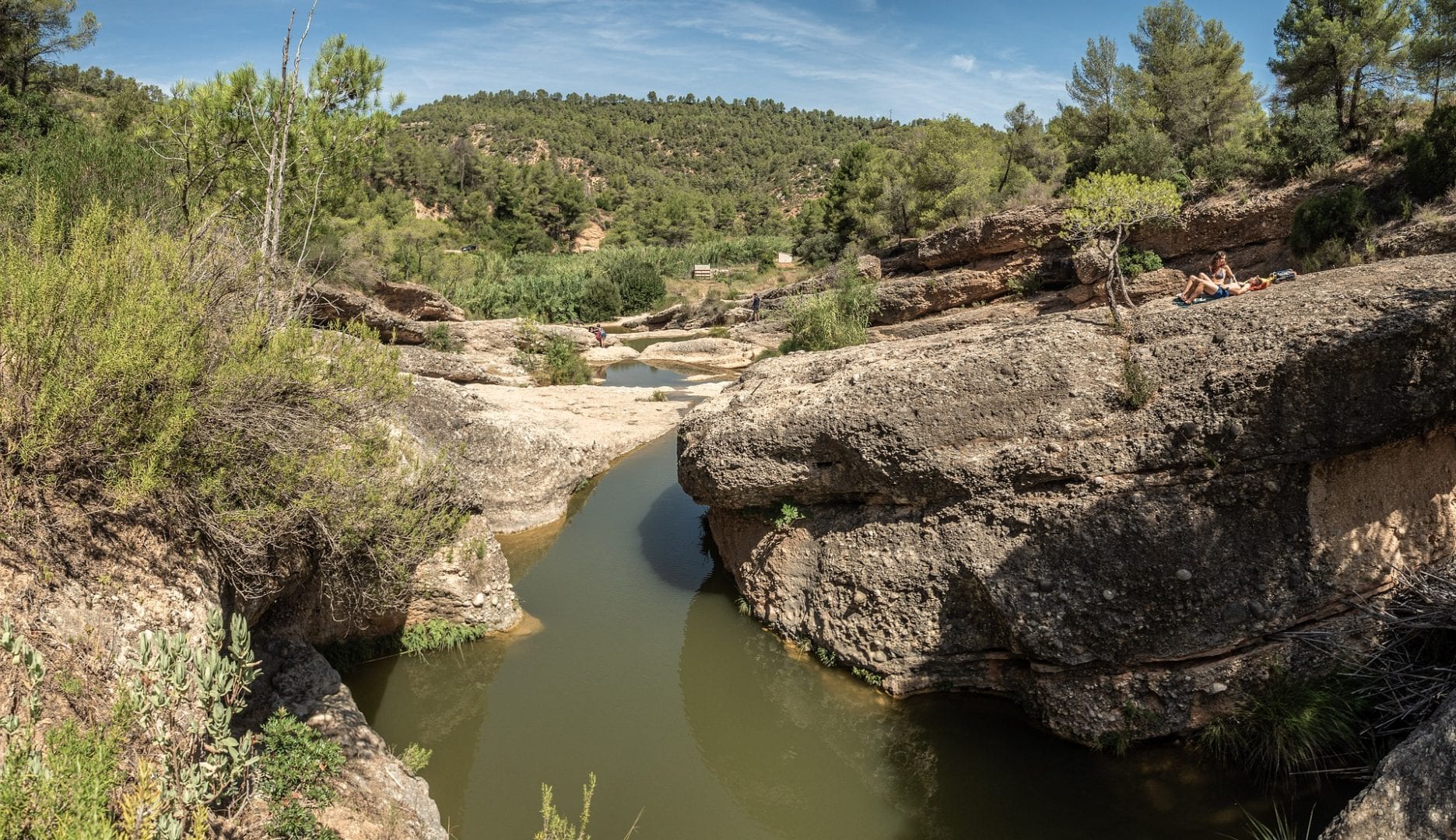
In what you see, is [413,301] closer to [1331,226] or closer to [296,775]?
[296,775]

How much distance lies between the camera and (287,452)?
5852 mm

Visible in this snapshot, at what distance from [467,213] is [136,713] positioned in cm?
7038

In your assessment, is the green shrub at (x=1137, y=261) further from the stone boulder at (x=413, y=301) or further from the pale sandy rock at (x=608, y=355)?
the stone boulder at (x=413, y=301)

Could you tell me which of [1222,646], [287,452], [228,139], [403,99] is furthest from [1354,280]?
[228,139]

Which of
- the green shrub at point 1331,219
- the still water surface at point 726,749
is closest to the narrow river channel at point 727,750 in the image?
the still water surface at point 726,749

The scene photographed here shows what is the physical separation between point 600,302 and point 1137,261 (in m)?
31.0

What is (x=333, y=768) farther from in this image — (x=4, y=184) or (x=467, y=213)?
(x=467, y=213)

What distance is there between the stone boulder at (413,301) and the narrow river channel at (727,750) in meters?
21.4

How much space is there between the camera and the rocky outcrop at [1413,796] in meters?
4.00

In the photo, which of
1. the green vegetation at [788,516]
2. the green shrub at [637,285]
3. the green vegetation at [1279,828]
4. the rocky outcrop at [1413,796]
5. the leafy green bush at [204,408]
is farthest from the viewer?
the green shrub at [637,285]

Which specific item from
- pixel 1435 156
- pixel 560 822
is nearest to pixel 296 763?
pixel 560 822

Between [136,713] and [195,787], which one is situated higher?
[136,713]

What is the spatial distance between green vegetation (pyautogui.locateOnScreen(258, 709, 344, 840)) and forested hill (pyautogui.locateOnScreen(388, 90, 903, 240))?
2734 inches

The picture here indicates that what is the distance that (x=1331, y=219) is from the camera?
1711cm
